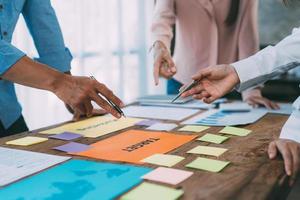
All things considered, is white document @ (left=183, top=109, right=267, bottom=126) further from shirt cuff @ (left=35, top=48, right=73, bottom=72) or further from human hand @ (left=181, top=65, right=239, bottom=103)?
shirt cuff @ (left=35, top=48, right=73, bottom=72)

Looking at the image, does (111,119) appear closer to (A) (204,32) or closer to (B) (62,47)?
(B) (62,47)

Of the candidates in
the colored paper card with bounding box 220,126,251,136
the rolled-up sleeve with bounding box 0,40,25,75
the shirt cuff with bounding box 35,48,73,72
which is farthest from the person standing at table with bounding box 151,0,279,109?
the rolled-up sleeve with bounding box 0,40,25,75

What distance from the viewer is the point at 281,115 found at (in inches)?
56.6

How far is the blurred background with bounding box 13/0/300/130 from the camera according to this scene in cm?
242

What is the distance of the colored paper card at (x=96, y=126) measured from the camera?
3.89ft

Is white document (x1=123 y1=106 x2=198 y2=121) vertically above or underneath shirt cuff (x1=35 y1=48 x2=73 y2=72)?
underneath

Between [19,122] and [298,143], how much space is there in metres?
0.94

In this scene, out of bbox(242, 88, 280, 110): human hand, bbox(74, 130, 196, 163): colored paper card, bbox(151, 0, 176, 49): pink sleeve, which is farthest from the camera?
bbox(151, 0, 176, 49): pink sleeve

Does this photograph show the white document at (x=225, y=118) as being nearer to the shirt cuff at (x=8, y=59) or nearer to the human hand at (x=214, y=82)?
the human hand at (x=214, y=82)

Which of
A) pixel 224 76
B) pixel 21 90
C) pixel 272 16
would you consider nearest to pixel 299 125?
pixel 224 76

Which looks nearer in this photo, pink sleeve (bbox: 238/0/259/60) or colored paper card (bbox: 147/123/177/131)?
colored paper card (bbox: 147/123/177/131)

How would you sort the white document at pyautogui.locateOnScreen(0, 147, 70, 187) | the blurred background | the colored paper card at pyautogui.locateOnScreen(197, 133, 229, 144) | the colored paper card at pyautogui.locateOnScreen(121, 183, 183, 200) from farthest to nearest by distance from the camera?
the blurred background
the colored paper card at pyautogui.locateOnScreen(197, 133, 229, 144)
the white document at pyautogui.locateOnScreen(0, 147, 70, 187)
the colored paper card at pyautogui.locateOnScreen(121, 183, 183, 200)

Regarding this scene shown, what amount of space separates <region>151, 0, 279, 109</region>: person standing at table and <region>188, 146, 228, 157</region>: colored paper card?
32.8 inches

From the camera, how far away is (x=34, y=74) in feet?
3.56
